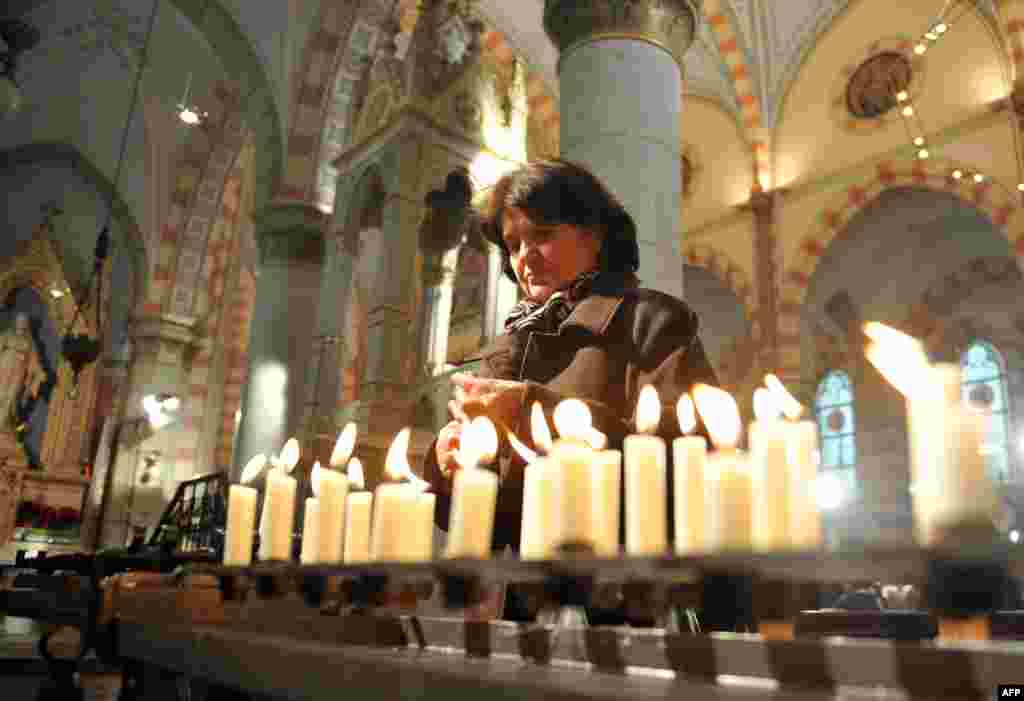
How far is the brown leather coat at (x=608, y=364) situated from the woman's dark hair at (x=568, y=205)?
19 centimetres

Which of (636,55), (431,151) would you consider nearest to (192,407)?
(431,151)

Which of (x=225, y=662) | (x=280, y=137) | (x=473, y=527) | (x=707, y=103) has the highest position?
(x=707, y=103)

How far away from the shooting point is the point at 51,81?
16.9m

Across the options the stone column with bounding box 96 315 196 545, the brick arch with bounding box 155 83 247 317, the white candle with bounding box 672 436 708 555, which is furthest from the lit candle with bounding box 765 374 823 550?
the brick arch with bounding box 155 83 247 317

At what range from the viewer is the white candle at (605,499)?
1.05 metres

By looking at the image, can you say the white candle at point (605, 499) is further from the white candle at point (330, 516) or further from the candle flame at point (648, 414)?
the white candle at point (330, 516)

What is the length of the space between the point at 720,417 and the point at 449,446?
0.77 metres

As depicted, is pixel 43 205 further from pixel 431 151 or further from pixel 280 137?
pixel 431 151

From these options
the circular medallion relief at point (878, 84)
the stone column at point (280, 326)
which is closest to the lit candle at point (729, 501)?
the stone column at point (280, 326)

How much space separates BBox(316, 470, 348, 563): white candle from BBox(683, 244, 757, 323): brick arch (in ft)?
40.2

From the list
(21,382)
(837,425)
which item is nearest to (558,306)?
(837,425)

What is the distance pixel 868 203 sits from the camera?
1227cm

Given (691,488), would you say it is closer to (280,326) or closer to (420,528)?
(420,528)

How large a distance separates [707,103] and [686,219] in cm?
192
